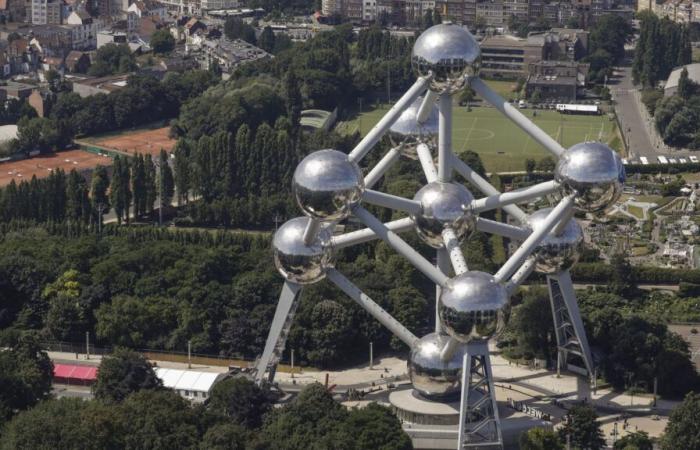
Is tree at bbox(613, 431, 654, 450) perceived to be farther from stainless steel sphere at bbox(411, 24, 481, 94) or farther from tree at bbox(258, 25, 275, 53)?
tree at bbox(258, 25, 275, 53)


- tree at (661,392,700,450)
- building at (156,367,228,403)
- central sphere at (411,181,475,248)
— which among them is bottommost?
building at (156,367,228,403)

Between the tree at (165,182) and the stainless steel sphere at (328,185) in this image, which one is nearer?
the stainless steel sphere at (328,185)

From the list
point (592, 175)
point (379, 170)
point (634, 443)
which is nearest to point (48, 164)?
point (379, 170)

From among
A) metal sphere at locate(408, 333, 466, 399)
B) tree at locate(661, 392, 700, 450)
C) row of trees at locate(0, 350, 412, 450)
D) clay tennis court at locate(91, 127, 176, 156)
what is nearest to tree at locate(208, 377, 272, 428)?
row of trees at locate(0, 350, 412, 450)

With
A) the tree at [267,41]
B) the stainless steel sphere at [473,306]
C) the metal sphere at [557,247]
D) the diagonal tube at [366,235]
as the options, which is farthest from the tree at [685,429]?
the tree at [267,41]

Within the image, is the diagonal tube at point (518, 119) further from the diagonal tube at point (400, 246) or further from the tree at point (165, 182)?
the tree at point (165, 182)

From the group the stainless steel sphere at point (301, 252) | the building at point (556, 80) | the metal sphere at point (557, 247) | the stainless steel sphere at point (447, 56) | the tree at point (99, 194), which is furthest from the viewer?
the building at point (556, 80)
